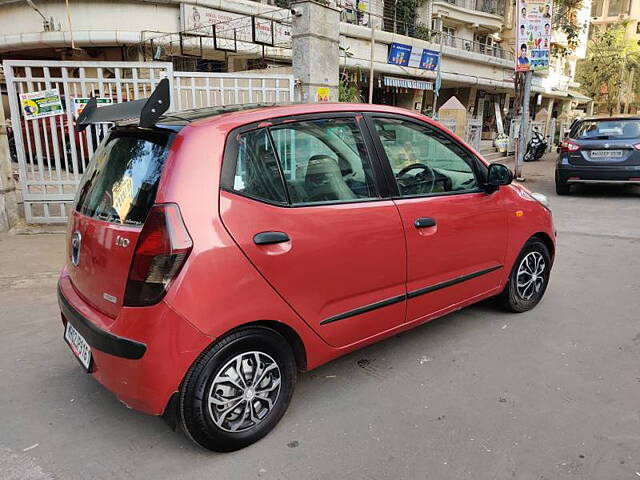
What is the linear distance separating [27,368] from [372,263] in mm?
2334

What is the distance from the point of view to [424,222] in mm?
3023

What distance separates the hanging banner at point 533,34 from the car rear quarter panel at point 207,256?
443 inches

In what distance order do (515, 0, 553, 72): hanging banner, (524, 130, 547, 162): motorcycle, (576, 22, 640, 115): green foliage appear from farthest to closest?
(576, 22, 640, 115): green foliage < (524, 130, 547, 162): motorcycle < (515, 0, 553, 72): hanging banner

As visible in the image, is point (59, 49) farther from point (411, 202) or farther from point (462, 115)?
point (411, 202)

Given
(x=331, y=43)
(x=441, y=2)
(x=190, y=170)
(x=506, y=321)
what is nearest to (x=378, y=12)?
(x=441, y=2)

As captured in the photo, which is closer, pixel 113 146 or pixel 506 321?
pixel 113 146

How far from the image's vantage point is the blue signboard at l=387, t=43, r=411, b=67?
18688 mm

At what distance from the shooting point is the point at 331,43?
7.48 m

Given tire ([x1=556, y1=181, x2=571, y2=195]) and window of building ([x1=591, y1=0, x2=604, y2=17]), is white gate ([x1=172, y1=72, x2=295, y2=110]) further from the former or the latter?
window of building ([x1=591, y1=0, x2=604, y2=17])

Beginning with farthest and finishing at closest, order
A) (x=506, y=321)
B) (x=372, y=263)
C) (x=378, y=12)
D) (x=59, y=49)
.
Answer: (x=378, y=12)
(x=59, y=49)
(x=506, y=321)
(x=372, y=263)

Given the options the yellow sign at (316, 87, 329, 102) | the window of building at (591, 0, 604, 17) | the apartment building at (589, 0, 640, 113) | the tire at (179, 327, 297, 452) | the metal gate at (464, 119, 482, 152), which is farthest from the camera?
the window of building at (591, 0, 604, 17)

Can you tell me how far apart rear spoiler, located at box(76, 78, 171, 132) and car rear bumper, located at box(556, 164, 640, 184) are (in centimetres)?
923

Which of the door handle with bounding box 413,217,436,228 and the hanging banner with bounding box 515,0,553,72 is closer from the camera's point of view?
the door handle with bounding box 413,217,436,228

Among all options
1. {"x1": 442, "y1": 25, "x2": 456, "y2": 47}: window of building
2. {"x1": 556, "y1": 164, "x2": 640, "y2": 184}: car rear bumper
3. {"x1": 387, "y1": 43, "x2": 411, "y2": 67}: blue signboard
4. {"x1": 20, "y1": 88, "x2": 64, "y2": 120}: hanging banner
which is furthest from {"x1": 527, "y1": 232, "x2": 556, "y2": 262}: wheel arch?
{"x1": 442, "y1": 25, "x2": 456, "y2": 47}: window of building
